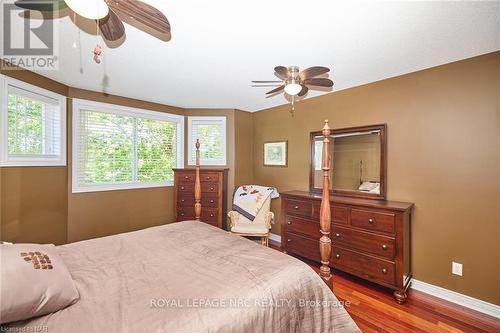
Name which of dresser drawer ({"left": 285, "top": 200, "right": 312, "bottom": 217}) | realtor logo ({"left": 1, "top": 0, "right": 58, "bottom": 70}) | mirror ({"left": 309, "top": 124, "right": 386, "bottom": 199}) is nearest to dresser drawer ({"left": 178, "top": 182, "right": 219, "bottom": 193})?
dresser drawer ({"left": 285, "top": 200, "right": 312, "bottom": 217})

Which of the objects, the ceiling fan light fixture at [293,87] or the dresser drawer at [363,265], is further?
the dresser drawer at [363,265]

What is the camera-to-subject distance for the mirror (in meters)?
2.85

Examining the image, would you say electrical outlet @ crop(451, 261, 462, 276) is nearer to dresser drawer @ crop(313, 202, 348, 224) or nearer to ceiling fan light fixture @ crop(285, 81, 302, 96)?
dresser drawer @ crop(313, 202, 348, 224)

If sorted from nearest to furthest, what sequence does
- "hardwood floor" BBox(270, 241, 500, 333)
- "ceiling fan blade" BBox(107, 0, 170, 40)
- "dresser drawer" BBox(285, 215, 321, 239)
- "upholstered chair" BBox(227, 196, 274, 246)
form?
"ceiling fan blade" BBox(107, 0, 170, 40) → "hardwood floor" BBox(270, 241, 500, 333) → "dresser drawer" BBox(285, 215, 321, 239) → "upholstered chair" BBox(227, 196, 274, 246)

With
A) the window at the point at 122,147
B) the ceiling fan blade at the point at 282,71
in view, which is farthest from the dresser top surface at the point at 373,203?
the window at the point at 122,147

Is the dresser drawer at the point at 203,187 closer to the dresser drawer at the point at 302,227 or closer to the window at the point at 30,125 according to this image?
the dresser drawer at the point at 302,227

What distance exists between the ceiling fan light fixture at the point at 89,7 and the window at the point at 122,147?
8.53ft

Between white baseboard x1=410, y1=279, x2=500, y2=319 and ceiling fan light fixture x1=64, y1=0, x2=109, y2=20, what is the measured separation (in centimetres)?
362

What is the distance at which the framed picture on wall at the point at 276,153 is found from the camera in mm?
4012

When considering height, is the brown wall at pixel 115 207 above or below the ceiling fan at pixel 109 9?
below

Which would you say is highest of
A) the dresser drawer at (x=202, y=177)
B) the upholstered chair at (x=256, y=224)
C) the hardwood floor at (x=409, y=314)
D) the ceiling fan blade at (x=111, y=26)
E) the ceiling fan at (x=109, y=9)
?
the ceiling fan blade at (x=111, y=26)

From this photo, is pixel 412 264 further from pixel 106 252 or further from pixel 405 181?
pixel 106 252

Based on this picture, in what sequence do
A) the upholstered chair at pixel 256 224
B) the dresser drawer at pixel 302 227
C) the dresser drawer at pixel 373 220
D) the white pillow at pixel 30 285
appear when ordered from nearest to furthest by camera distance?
1. the white pillow at pixel 30 285
2. the dresser drawer at pixel 373 220
3. the dresser drawer at pixel 302 227
4. the upholstered chair at pixel 256 224

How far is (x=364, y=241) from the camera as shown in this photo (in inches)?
99.8
